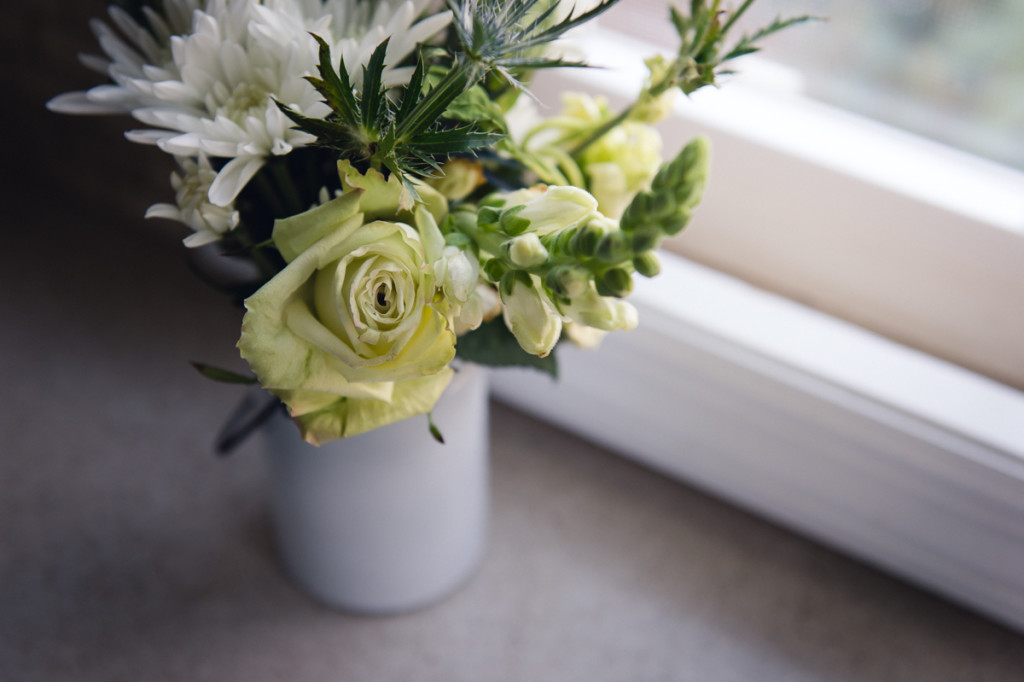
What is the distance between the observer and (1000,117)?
1.96 ft

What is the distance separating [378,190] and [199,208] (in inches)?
3.7

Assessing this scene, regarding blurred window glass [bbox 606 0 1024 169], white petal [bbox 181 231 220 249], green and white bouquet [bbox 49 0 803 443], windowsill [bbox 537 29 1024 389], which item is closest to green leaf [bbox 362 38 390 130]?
green and white bouquet [bbox 49 0 803 443]

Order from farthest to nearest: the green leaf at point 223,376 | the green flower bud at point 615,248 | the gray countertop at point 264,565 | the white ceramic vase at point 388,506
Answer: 1. the gray countertop at point 264,565
2. the white ceramic vase at point 388,506
3. the green leaf at point 223,376
4. the green flower bud at point 615,248

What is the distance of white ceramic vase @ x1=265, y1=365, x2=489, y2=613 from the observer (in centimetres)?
51

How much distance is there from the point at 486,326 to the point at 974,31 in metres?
0.43

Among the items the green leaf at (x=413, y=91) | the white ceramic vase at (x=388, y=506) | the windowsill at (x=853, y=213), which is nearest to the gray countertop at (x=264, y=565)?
the white ceramic vase at (x=388, y=506)

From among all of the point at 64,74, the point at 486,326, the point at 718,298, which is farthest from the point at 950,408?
the point at 64,74

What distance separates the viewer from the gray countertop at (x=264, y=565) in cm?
61

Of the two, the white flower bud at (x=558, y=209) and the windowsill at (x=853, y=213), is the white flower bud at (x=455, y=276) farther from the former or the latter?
the windowsill at (x=853, y=213)

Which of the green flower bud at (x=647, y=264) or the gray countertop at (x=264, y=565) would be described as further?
the gray countertop at (x=264, y=565)

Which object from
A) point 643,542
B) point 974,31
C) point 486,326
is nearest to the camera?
point 486,326

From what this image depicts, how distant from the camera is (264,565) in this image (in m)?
0.67

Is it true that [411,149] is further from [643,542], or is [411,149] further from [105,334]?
[105,334]

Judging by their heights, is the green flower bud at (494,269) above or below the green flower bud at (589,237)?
below
